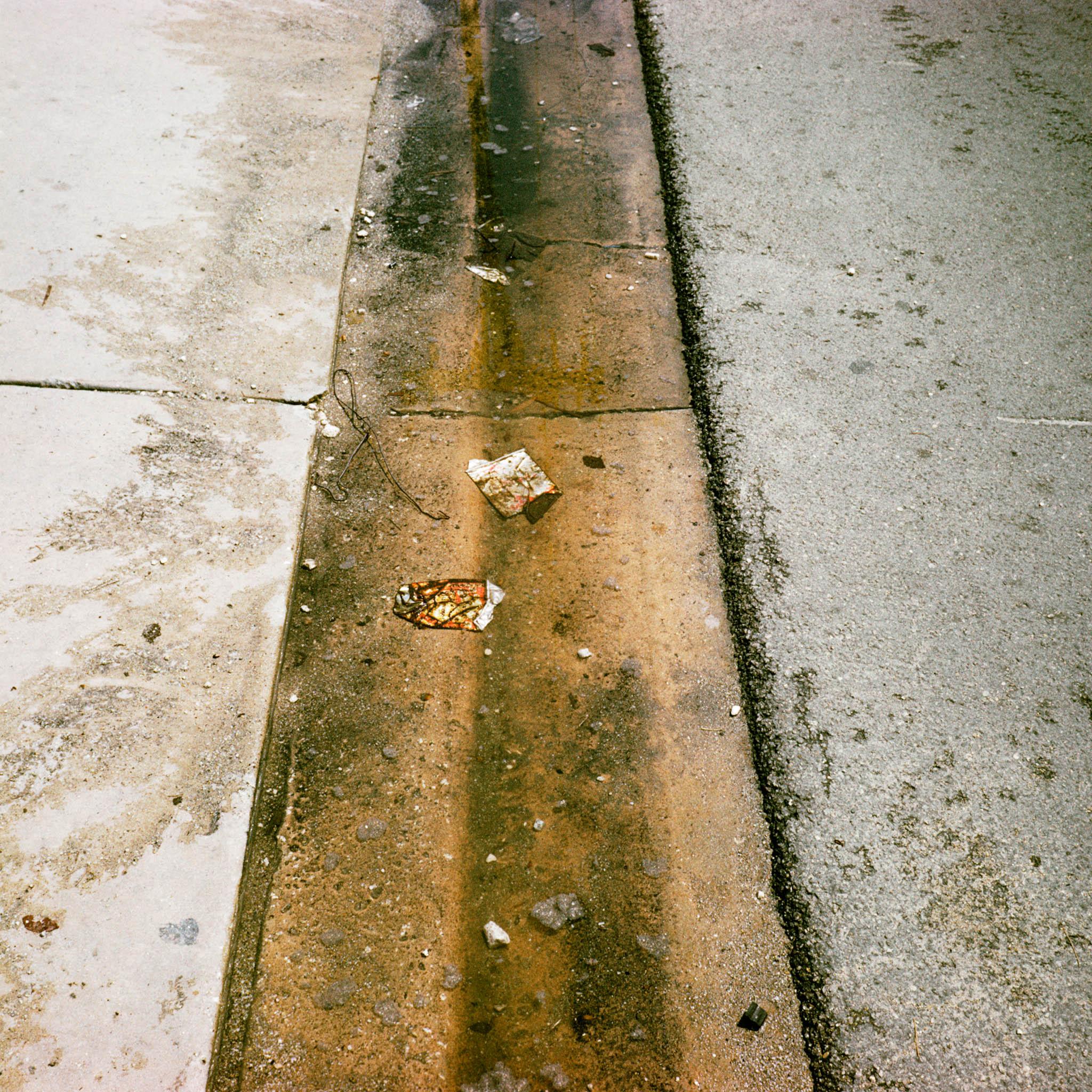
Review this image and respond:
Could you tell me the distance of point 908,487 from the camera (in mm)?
2896

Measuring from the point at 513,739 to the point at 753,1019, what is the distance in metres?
0.97

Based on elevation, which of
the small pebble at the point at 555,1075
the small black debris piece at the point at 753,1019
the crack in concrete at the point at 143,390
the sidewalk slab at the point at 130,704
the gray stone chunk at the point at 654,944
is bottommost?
the small pebble at the point at 555,1075

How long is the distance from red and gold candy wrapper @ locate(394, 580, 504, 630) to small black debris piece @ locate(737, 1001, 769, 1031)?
1.32 metres

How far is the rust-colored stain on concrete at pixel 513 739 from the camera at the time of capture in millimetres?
1961

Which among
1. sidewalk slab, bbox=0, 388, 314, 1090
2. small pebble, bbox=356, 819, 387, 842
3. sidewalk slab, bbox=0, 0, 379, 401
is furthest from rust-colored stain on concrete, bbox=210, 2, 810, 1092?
sidewalk slab, bbox=0, 0, 379, 401

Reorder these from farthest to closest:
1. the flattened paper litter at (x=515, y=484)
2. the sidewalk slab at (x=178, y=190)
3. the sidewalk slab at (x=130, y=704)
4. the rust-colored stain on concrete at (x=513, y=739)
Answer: the sidewalk slab at (x=178, y=190) → the flattened paper litter at (x=515, y=484) → the rust-colored stain on concrete at (x=513, y=739) → the sidewalk slab at (x=130, y=704)

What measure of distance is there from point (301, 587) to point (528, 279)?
183cm

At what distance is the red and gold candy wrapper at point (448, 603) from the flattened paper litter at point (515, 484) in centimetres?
34

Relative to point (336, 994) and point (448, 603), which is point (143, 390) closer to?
point (448, 603)

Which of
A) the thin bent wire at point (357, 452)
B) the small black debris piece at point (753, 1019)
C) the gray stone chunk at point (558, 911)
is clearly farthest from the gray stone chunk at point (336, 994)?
the thin bent wire at point (357, 452)

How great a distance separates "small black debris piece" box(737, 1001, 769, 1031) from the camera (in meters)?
1.97

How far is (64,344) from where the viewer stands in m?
2.88

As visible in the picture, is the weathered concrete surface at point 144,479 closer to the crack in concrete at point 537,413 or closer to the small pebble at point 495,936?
the crack in concrete at point 537,413

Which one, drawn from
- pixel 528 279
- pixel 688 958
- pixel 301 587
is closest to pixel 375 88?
pixel 528 279
